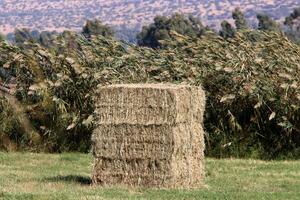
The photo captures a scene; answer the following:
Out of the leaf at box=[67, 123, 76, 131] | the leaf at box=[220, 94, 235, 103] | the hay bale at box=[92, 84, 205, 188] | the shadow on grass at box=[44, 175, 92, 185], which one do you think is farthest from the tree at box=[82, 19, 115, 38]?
the hay bale at box=[92, 84, 205, 188]

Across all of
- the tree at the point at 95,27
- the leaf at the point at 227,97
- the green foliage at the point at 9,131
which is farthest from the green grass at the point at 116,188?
the tree at the point at 95,27

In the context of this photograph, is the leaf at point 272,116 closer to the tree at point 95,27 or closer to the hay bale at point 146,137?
the hay bale at point 146,137

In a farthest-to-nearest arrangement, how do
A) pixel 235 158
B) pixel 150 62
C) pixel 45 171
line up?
pixel 150 62 → pixel 235 158 → pixel 45 171

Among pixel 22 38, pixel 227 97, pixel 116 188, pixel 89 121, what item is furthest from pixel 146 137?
pixel 22 38

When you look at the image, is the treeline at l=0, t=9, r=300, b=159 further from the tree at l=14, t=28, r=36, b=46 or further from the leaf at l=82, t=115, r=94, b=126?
the tree at l=14, t=28, r=36, b=46

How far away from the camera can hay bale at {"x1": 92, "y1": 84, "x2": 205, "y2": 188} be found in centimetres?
930

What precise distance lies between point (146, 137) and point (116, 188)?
0.69m

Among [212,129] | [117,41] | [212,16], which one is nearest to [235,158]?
[212,129]

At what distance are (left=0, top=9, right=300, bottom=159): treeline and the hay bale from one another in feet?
12.8

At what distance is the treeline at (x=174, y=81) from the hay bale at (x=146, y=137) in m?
3.90

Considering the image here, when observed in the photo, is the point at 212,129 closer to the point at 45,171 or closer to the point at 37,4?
the point at 45,171

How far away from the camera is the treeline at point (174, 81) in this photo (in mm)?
13406

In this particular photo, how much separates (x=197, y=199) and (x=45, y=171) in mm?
3465

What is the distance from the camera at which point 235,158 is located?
13172 mm
